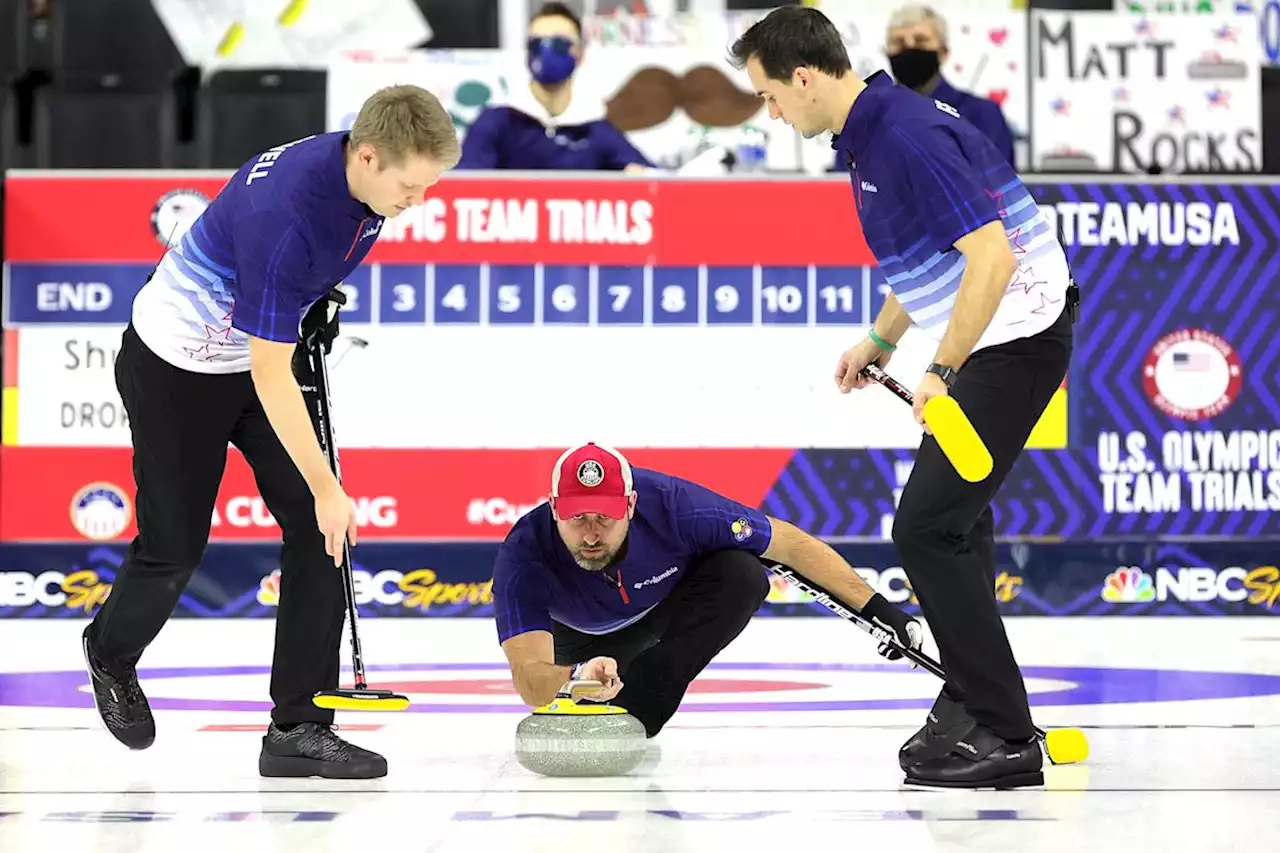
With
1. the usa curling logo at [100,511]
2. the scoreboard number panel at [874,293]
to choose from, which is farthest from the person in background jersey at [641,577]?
the usa curling logo at [100,511]

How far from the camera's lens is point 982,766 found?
13.0ft

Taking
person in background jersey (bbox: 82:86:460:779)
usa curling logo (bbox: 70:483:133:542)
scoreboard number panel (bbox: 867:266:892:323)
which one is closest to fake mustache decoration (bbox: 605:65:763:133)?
scoreboard number panel (bbox: 867:266:892:323)

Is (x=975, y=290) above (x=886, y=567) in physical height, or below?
above

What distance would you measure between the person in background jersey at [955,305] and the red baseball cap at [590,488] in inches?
28.2

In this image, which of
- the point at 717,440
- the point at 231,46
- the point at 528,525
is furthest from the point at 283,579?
the point at 231,46

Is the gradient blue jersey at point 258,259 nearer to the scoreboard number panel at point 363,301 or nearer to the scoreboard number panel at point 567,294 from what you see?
the scoreboard number panel at point 363,301

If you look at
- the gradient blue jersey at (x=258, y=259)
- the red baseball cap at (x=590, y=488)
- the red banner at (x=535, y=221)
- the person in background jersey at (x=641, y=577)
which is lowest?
the person in background jersey at (x=641, y=577)

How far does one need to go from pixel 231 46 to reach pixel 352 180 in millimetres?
7194

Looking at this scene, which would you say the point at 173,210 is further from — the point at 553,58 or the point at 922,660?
the point at 922,660

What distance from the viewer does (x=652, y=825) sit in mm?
3471

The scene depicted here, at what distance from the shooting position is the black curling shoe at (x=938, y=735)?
4.04 meters

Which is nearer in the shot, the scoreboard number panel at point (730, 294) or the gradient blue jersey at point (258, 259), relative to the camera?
the gradient blue jersey at point (258, 259)

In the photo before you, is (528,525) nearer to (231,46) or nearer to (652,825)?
(652,825)

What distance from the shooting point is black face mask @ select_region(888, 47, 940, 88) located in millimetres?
7844
